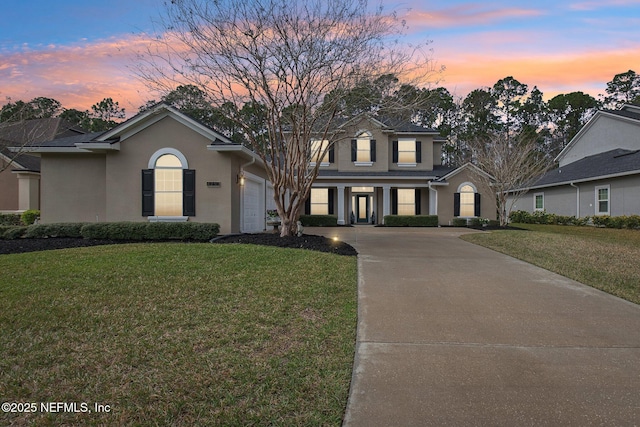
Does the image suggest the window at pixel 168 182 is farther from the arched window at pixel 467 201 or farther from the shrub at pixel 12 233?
the arched window at pixel 467 201

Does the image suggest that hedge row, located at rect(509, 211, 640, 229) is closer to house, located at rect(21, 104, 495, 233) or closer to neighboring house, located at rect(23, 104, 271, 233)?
house, located at rect(21, 104, 495, 233)

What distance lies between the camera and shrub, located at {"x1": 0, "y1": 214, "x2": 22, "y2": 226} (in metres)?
17.5

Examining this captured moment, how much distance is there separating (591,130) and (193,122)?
1038 inches

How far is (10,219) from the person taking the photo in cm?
1770

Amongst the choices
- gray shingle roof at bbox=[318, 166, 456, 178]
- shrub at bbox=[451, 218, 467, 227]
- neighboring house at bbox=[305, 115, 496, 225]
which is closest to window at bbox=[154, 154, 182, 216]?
neighboring house at bbox=[305, 115, 496, 225]

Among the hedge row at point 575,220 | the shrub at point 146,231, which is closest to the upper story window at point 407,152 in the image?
the hedge row at point 575,220

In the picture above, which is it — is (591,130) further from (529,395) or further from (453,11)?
(529,395)

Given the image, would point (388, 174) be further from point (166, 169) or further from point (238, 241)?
point (238, 241)

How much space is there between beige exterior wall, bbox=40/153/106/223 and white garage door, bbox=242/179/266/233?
203 inches

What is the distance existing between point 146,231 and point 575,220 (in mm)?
23065

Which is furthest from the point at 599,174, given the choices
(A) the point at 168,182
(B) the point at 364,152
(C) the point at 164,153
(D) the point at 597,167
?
(C) the point at 164,153

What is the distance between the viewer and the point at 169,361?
12.4 ft

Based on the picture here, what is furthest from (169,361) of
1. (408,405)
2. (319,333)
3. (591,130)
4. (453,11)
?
(591,130)

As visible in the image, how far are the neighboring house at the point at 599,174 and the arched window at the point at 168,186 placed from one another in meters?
19.8
